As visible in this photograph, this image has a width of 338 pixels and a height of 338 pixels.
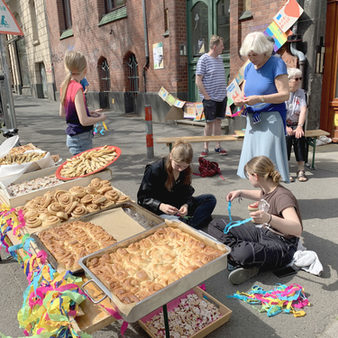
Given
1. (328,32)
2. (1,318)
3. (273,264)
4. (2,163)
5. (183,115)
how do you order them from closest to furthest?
1. (1,318)
2. (273,264)
3. (2,163)
4. (328,32)
5. (183,115)

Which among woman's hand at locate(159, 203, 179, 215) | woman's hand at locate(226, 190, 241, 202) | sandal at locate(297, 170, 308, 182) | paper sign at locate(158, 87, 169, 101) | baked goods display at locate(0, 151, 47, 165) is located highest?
paper sign at locate(158, 87, 169, 101)

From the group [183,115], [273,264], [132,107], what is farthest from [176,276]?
[132,107]

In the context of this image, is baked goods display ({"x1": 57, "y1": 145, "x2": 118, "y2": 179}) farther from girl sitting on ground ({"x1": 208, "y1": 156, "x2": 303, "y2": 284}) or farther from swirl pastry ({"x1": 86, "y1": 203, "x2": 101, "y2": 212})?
girl sitting on ground ({"x1": 208, "y1": 156, "x2": 303, "y2": 284})

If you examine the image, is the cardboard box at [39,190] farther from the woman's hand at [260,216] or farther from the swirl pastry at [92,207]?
the woman's hand at [260,216]

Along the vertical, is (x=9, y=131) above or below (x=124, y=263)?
above

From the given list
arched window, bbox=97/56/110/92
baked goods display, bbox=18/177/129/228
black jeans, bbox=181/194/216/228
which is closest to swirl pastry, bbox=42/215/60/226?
baked goods display, bbox=18/177/129/228

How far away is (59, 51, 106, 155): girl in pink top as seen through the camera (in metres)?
3.45

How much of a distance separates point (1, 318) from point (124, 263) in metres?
1.34

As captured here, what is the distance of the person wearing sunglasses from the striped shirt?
1.58m

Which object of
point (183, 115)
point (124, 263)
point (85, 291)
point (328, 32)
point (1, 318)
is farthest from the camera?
point (183, 115)

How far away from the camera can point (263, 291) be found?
8.55 ft

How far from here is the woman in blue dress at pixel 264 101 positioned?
129 inches

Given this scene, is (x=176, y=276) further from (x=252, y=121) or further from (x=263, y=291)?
(x=252, y=121)

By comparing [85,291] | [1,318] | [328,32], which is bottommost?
[1,318]
